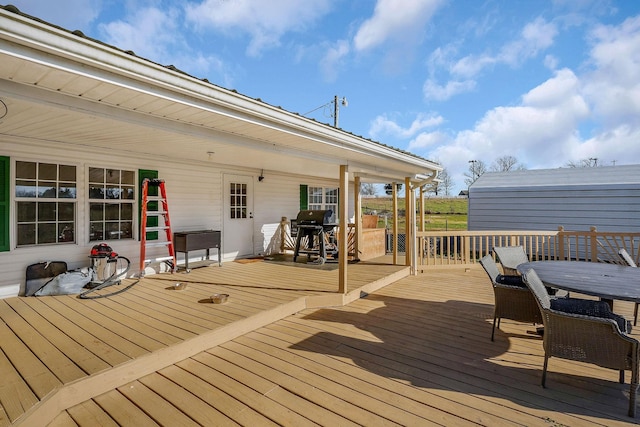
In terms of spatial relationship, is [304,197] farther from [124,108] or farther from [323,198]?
[124,108]

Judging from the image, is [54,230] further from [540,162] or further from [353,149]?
[540,162]

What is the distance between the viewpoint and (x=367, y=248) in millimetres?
7895

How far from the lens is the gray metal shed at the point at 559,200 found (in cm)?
922

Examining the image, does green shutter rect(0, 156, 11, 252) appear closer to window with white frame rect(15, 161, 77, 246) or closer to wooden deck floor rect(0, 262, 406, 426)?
window with white frame rect(15, 161, 77, 246)

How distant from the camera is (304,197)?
8.83 metres

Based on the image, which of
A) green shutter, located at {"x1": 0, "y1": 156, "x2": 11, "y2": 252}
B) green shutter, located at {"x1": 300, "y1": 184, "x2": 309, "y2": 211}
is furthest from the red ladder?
green shutter, located at {"x1": 300, "y1": 184, "x2": 309, "y2": 211}

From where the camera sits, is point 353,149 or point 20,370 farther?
point 353,149

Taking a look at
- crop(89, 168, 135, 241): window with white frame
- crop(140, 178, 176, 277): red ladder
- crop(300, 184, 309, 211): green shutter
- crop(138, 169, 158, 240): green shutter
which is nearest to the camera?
crop(89, 168, 135, 241): window with white frame

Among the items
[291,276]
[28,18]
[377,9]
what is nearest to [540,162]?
[377,9]

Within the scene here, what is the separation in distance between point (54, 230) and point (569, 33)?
459 inches

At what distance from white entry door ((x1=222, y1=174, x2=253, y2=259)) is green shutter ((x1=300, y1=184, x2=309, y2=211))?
1.77 meters

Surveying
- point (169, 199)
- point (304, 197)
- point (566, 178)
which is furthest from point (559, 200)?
point (169, 199)

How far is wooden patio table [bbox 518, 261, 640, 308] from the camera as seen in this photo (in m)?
2.56

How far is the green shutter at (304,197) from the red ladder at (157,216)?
151 inches
